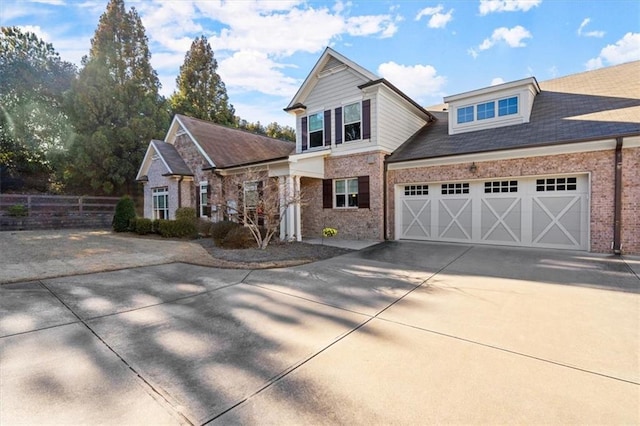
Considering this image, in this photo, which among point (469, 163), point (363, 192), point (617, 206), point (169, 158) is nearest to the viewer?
point (617, 206)

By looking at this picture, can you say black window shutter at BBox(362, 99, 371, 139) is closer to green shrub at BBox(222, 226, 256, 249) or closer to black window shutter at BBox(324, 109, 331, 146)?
black window shutter at BBox(324, 109, 331, 146)

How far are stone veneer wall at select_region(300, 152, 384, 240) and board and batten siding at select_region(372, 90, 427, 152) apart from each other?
33.7 inches

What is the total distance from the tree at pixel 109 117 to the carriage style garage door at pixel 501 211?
19628mm

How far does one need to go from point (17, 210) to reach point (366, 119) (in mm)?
19284

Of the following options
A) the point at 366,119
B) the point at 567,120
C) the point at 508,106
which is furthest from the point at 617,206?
the point at 366,119

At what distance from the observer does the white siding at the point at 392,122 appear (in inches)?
478

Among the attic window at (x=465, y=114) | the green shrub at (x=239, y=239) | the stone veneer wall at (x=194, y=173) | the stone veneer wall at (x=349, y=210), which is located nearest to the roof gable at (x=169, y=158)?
the stone veneer wall at (x=194, y=173)

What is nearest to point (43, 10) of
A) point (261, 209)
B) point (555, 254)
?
point (261, 209)

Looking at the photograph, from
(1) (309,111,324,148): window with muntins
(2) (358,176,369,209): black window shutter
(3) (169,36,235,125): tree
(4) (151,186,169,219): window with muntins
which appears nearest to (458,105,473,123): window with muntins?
(2) (358,176,369,209): black window shutter

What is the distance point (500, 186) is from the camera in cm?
1036

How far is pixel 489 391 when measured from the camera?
2.66 metres

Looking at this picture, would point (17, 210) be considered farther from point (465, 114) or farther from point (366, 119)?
point (465, 114)

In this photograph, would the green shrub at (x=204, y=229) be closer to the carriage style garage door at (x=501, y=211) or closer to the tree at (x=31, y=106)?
the carriage style garage door at (x=501, y=211)

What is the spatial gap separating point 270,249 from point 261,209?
1758 mm
